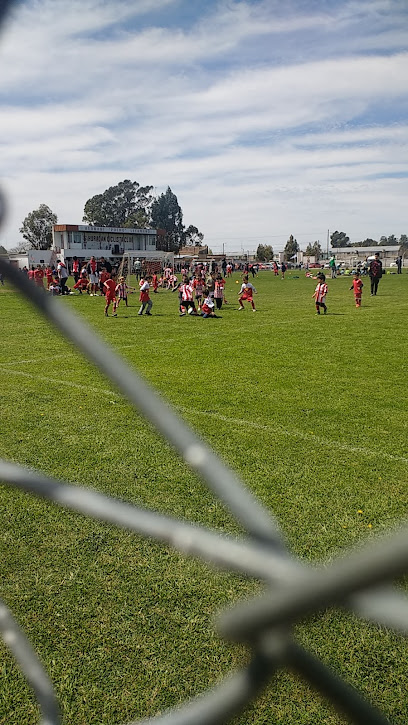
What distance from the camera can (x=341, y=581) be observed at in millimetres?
417

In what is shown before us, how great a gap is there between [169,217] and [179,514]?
5005 inches

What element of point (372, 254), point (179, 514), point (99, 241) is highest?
point (99, 241)

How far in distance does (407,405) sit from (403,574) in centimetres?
701

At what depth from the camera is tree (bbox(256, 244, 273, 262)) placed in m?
118

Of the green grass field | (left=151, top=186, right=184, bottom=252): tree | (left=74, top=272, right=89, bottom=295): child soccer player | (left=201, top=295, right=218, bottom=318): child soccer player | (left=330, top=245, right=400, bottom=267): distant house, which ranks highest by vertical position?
(left=151, top=186, right=184, bottom=252): tree

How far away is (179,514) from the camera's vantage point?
4.07 m

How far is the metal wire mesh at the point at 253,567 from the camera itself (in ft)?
1.38

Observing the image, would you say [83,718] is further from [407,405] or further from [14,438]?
[407,405]

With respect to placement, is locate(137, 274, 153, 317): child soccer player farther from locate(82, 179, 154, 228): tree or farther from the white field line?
locate(82, 179, 154, 228): tree

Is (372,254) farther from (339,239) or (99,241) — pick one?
(339,239)

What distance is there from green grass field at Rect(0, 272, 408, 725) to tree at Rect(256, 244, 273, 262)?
362ft

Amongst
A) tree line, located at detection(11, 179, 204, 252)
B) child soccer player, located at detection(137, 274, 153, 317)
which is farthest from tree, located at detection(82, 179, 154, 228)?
child soccer player, located at detection(137, 274, 153, 317)

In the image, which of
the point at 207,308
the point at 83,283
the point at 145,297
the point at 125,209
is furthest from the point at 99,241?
the point at 207,308

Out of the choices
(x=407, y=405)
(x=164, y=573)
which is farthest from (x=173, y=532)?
(x=407, y=405)
